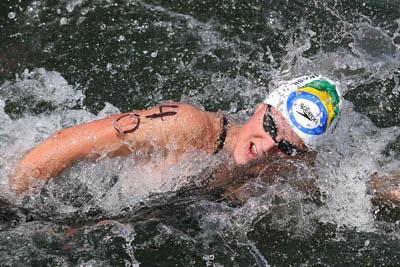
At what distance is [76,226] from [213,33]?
2.95 m

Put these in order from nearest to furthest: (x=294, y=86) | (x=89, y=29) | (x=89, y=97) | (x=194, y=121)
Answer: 1. (x=194, y=121)
2. (x=294, y=86)
3. (x=89, y=97)
4. (x=89, y=29)

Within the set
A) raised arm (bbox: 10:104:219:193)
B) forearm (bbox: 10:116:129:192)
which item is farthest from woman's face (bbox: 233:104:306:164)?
forearm (bbox: 10:116:129:192)

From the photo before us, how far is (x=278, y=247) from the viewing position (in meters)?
5.05

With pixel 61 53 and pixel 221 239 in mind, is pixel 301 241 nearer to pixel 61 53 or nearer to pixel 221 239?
pixel 221 239

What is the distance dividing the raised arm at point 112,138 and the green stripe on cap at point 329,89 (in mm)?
830

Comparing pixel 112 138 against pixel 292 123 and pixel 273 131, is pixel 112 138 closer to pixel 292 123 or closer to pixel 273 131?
pixel 273 131

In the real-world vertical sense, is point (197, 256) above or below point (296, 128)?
below

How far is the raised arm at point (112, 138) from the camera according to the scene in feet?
14.8

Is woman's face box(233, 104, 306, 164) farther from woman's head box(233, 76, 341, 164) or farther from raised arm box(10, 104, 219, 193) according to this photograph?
raised arm box(10, 104, 219, 193)

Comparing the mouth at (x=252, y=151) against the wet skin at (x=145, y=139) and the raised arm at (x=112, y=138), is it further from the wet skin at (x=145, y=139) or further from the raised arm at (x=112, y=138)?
the raised arm at (x=112, y=138)

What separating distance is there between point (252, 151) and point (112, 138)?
1003 millimetres

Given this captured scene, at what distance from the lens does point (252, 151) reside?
4.90 m

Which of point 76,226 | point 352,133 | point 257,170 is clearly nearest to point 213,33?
point 352,133

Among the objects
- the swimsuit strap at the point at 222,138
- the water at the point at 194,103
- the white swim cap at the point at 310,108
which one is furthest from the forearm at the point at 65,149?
the white swim cap at the point at 310,108
